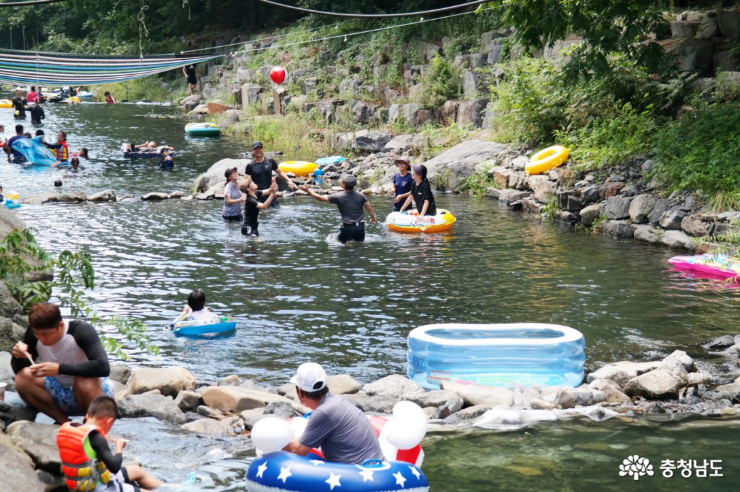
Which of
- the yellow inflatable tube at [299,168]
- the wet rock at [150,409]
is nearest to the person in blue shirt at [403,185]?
the yellow inflatable tube at [299,168]

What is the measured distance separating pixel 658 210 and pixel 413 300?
7442 millimetres

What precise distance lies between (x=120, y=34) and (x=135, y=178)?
131 feet

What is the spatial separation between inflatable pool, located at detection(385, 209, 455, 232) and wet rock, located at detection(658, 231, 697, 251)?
4.61 m

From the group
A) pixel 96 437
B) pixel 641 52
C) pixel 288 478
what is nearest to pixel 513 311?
pixel 288 478

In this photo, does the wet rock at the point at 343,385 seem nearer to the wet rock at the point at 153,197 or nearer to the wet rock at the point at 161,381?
the wet rock at the point at 161,381

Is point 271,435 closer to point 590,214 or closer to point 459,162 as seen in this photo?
point 590,214

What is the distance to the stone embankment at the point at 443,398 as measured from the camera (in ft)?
24.6

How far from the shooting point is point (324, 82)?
39.1 metres

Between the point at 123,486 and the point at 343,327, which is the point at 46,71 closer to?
the point at 343,327

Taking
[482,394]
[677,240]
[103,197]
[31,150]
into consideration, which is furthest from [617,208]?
[31,150]

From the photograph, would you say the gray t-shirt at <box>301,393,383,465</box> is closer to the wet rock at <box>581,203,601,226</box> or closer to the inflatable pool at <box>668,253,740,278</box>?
the inflatable pool at <box>668,253,740,278</box>

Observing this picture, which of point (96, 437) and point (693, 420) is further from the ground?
point (96, 437)

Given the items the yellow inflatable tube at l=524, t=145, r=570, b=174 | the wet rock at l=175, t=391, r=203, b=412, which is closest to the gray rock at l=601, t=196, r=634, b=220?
the yellow inflatable tube at l=524, t=145, r=570, b=174

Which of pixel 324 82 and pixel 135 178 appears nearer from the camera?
pixel 135 178
